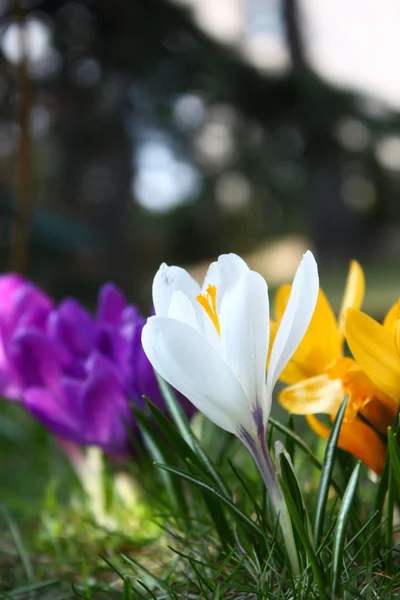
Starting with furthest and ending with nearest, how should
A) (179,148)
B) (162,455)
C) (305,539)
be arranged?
(179,148) < (162,455) < (305,539)

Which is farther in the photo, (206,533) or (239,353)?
(206,533)

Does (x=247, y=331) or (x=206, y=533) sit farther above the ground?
(x=247, y=331)

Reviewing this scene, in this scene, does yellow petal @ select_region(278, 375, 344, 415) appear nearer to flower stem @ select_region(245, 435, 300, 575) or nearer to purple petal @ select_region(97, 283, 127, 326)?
flower stem @ select_region(245, 435, 300, 575)

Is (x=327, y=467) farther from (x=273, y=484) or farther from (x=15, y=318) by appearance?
(x=15, y=318)

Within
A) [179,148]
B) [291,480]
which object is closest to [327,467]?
[291,480]

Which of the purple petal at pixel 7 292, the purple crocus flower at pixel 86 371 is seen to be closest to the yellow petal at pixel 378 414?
the purple crocus flower at pixel 86 371

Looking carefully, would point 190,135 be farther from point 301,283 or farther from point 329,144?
point 301,283
